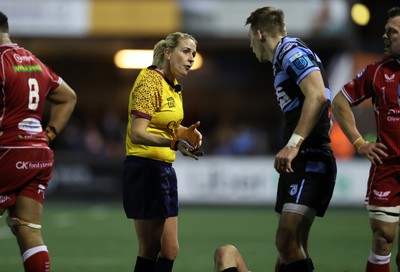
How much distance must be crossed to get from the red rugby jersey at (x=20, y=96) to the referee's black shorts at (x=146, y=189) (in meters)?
0.76

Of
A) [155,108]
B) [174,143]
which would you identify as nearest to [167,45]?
[155,108]

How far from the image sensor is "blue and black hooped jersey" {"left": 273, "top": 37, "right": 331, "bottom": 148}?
6.20 metres

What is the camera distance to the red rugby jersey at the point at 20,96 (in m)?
6.56

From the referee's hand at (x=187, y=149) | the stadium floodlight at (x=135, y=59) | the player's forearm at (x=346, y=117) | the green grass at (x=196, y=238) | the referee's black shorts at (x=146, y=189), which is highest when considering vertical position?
the stadium floodlight at (x=135, y=59)

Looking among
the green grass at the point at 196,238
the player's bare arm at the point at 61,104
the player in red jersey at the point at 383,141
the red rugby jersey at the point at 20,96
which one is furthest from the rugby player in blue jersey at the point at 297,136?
the green grass at the point at 196,238

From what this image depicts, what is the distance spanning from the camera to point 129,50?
25.2m

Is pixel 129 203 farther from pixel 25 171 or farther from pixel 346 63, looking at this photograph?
pixel 346 63

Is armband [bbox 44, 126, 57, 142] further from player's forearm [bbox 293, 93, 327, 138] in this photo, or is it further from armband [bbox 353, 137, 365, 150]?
armband [bbox 353, 137, 365, 150]

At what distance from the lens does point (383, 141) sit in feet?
23.4

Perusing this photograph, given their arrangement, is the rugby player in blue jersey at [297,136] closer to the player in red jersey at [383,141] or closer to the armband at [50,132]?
the player in red jersey at [383,141]

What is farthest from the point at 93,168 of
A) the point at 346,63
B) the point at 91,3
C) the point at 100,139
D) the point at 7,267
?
the point at 7,267

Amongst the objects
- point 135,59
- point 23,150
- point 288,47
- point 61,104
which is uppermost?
point 135,59

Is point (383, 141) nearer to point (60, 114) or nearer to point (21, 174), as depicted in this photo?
point (60, 114)

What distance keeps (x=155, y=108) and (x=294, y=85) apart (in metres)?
1.12
